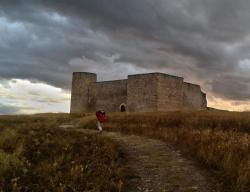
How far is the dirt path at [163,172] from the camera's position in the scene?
7125 millimetres

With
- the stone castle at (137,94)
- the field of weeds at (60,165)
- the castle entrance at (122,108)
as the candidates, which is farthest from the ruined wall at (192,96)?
the field of weeds at (60,165)

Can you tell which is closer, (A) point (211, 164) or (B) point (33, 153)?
(A) point (211, 164)

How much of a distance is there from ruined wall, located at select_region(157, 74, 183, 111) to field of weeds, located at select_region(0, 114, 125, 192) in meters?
26.8

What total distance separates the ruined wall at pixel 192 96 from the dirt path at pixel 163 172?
30478 millimetres

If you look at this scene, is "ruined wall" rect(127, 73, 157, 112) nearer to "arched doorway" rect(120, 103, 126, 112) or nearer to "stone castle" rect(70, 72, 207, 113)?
"stone castle" rect(70, 72, 207, 113)

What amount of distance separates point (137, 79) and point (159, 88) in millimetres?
2711

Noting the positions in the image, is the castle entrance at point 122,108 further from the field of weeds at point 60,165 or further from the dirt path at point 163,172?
the field of weeds at point 60,165

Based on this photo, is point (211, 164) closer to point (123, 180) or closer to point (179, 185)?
point (179, 185)

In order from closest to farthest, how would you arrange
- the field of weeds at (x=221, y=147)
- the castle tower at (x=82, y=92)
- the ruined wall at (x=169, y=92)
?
the field of weeds at (x=221, y=147) < the ruined wall at (x=169, y=92) < the castle tower at (x=82, y=92)

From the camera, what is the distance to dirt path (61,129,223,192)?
712 cm

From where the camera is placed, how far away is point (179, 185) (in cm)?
719

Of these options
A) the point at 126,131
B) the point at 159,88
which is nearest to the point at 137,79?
the point at 159,88

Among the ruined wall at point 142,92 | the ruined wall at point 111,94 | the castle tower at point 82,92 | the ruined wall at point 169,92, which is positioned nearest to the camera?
the ruined wall at point 142,92

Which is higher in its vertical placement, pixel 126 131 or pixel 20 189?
pixel 126 131
